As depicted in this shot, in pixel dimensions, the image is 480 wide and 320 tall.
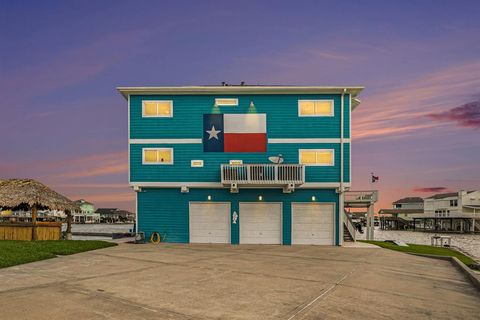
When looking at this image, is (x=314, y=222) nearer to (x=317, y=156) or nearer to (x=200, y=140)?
(x=317, y=156)

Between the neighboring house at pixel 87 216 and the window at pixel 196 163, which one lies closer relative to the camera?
the window at pixel 196 163

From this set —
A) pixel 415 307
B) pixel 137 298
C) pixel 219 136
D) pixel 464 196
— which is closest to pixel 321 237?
pixel 219 136

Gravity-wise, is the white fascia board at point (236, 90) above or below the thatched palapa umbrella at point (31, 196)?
above

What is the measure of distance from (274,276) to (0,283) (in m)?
7.94

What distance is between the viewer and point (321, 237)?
81.9ft

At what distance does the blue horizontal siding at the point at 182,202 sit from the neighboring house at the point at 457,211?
76.0m

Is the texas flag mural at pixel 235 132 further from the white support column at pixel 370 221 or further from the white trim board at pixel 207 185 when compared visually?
the white support column at pixel 370 221

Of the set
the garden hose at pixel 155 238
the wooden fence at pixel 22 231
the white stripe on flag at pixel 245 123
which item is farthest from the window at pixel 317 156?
the wooden fence at pixel 22 231

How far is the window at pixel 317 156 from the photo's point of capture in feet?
81.6

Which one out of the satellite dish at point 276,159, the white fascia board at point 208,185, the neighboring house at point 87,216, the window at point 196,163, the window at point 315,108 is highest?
the window at point 315,108

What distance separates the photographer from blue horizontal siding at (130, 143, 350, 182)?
81.3 feet

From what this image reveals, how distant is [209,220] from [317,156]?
8.18 meters

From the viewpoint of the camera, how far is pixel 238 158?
25.0 meters

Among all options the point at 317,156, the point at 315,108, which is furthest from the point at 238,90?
the point at 317,156
